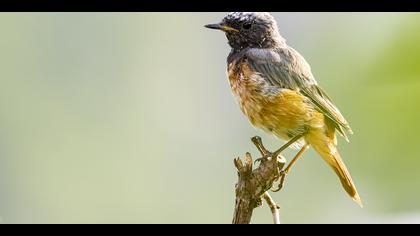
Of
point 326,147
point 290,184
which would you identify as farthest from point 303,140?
point 290,184

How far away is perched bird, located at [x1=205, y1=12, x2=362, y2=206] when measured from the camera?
653cm

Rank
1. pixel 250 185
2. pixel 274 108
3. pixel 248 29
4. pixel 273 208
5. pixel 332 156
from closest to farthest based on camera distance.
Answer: pixel 273 208, pixel 250 185, pixel 274 108, pixel 332 156, pixel 248 29

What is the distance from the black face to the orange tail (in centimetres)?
118

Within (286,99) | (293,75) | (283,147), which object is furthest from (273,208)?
(293,75)

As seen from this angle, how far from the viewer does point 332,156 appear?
6.78 metres

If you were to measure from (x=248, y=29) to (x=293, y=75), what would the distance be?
78 cm

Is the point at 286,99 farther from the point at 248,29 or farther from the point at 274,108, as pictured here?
the point at 248,29

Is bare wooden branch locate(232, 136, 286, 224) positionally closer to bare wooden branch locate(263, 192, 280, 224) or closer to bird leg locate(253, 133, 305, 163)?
bare wooden branch locate(263, 192, 280, 224)

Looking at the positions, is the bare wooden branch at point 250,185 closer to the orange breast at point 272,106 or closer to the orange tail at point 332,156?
the orange breast at point 272,106

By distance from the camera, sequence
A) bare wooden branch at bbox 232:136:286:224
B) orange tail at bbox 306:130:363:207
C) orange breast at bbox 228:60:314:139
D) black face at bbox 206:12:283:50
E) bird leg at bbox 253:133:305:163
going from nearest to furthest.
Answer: bare wooden branch at bbox 232:136:286:224, bird leg at bbox 253:133:305:163, orange breast at bbox 228:60:314:139, orange tail at bbox 306:130:363:207, black face at bbox 206:12:283:50

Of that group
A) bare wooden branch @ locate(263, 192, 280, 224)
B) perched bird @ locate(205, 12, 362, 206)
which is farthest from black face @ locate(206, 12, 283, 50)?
bare wooden branch @ locate(263, 192, 280, 224)

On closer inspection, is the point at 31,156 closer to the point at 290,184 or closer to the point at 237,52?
the point at 290,184

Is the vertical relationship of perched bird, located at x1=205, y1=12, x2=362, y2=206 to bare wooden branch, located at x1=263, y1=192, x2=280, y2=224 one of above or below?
above

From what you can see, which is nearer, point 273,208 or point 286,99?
point 273,208
